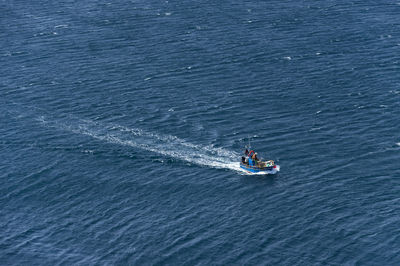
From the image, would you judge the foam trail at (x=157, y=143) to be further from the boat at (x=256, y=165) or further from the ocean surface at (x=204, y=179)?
the boat at (x=256, y=165)

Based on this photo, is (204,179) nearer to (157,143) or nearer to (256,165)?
(256,165)

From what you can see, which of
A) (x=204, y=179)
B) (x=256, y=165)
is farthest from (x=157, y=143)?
(x=256, y=165)

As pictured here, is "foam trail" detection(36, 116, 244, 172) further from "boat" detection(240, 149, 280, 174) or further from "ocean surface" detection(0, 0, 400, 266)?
"boat" detection(240, 149, 280, 174)

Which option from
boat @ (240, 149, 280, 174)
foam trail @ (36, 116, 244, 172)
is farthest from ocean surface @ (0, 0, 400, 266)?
boat @ (240, 149, 280, 174)

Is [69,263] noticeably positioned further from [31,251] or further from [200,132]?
[200,132]

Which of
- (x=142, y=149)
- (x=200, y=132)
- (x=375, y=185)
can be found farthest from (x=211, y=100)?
(x=375, y=185)
